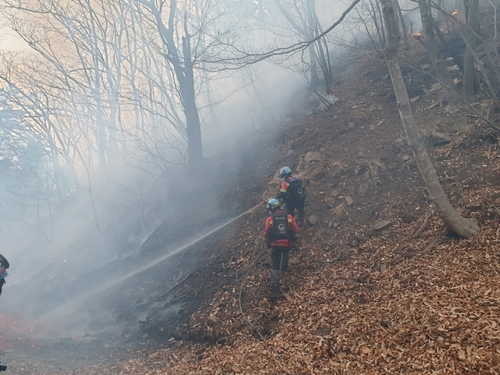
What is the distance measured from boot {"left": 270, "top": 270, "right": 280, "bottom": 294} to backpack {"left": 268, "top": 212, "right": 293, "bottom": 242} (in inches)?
29.5

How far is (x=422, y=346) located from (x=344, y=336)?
114cm

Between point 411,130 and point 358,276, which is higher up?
point 411,130

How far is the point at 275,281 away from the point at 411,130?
408cm

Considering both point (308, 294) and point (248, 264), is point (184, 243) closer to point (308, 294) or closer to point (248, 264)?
point (248, 264)

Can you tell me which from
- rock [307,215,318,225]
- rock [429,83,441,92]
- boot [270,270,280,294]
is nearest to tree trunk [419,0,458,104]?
rock [429,83,441,92]

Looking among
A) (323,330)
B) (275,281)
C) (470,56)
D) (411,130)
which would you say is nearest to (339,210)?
(275,281)

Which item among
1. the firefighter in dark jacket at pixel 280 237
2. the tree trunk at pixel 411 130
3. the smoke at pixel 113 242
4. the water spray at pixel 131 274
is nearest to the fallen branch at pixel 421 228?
the tree trunk at pixel 411 130

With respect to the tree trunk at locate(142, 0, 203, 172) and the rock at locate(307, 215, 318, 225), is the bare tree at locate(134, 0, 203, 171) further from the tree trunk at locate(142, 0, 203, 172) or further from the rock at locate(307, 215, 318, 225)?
the rock at locate(307, 215, 318, 225)

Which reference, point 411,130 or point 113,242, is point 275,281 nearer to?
point 411,130

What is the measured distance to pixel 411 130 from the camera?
5559 millimetres

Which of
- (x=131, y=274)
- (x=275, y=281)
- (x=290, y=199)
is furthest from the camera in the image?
(x=131, y=274)

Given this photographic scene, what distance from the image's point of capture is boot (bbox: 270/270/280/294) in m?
7.04

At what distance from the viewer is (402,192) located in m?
8.57

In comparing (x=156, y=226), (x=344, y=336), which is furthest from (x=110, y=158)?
(x=344, y=336)
